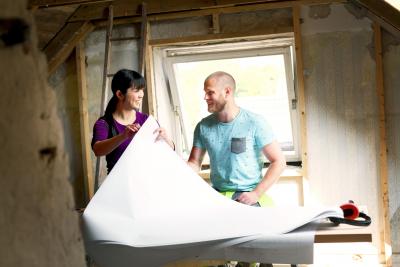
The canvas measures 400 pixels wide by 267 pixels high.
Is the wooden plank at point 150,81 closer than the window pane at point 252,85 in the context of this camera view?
Yes

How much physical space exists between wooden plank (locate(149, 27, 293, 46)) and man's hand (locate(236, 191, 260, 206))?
5.55ft

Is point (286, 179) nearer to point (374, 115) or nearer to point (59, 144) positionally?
point (374, 115)

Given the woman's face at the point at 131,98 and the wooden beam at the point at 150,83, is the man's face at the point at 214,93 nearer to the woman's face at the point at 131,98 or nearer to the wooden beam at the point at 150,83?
the woman's face at the point at 131,98

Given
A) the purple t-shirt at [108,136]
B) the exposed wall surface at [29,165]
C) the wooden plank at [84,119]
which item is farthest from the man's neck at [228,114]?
the exposed wall surface at [29,165]

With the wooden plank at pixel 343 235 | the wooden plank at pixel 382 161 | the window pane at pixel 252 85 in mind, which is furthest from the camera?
the window pane at pixel 252 85

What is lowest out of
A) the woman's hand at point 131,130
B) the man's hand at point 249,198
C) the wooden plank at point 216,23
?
the man's hand at point 249,198

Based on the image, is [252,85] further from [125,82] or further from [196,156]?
[125,82]

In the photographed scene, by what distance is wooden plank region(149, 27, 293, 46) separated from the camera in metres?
3.82

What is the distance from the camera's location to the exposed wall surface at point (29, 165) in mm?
706

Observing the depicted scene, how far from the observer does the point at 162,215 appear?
5.82ft

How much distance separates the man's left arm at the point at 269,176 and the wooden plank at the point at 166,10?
1.49 metres

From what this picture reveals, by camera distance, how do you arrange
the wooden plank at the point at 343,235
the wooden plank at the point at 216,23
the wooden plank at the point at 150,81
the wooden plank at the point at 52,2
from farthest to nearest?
the wooden plank at the point at 150,81 → the wooden plank at the point at 216,23 → the wooden plank at the point at 52,2 → the wooden plank at the point at 343,235

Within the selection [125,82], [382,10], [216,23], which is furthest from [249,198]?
[216,23]

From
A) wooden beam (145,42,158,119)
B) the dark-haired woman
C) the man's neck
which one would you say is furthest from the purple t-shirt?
wooden beam (145,42,158,119)
